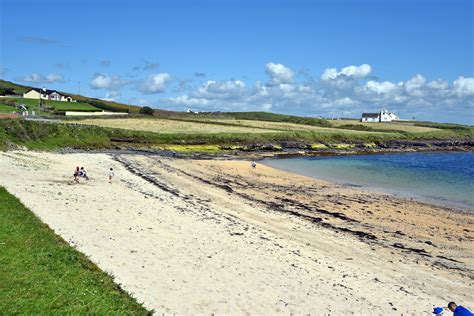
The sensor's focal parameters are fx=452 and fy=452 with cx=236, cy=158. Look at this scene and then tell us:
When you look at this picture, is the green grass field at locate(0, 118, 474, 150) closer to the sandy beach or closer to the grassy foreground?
the sandy beach

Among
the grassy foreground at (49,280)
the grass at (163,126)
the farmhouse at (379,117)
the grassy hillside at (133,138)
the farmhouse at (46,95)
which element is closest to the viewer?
the grassy foreground at (49,280)

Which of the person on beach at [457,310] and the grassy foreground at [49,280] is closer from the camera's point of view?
the grassy foreground at [49,280]

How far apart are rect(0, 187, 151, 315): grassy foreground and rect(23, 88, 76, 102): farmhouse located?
140 m

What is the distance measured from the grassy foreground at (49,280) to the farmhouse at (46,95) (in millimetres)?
140144

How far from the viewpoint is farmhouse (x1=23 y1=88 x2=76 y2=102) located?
5610 inches

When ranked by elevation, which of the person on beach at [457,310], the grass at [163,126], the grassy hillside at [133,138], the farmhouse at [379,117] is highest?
the farmhouse at [379,117]

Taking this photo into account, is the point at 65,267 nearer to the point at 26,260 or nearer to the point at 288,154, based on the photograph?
the point at 26,260

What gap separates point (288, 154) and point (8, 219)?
65.3 m

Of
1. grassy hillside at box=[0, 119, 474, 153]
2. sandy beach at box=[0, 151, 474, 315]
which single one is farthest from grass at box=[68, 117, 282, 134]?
sandy beach at box=[0, 151, 474, 315]

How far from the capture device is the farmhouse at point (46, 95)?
14250 cm

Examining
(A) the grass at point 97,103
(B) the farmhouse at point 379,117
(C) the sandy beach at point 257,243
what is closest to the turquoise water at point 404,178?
(C) the sandy beach at point 257,243

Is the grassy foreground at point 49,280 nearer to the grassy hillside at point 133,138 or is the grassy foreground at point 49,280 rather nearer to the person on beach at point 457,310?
the person on beach at point 457,310

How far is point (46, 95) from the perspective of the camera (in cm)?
14825

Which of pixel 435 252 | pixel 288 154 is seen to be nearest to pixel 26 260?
pixel 435 252
